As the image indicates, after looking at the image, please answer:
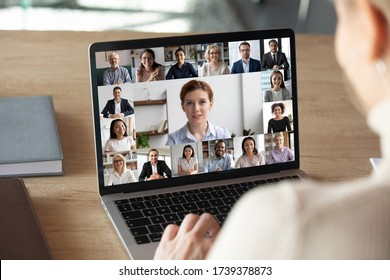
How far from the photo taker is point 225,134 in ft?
4.58

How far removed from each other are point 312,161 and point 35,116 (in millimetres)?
558

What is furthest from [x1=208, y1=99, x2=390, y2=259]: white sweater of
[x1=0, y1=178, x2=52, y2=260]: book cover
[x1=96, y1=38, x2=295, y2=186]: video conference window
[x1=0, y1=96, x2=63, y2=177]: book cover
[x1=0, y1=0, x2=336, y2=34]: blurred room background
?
[x1=0, y1=0, x2=336, y2=34]: blurred room background

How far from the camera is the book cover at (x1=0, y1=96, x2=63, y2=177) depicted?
4.77 ft

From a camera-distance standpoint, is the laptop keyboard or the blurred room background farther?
the blurred room background

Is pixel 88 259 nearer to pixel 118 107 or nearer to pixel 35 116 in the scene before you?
pixel 118 107

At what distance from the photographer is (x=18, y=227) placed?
124cm

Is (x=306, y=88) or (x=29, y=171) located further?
(x=306, y=88)

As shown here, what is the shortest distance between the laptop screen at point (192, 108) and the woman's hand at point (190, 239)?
0.28m

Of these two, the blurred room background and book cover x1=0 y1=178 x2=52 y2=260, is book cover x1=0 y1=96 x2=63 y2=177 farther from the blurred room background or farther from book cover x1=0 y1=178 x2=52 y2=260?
the blurred room background

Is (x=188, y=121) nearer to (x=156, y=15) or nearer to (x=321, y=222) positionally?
(x=321, y=222)

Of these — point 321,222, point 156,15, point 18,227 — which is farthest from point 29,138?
point 156,15

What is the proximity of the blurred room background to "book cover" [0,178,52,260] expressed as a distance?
8.52 feet

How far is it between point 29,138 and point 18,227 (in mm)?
329

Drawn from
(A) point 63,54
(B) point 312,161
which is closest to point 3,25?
(A) point 63,54
